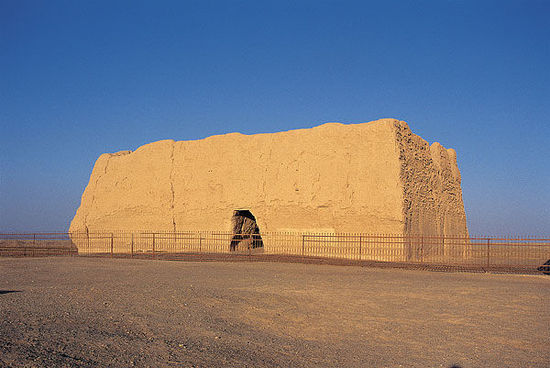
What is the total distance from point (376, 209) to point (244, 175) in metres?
7.19

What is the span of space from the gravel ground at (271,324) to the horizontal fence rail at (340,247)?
6.86 m

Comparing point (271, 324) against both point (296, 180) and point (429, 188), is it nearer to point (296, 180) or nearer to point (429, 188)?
point (296, 180)

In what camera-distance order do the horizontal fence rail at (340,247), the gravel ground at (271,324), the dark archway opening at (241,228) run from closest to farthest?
the gravel ground at (271,324) < the horizontal fence rail at (340,247) < the dark archway opening at (241,228)

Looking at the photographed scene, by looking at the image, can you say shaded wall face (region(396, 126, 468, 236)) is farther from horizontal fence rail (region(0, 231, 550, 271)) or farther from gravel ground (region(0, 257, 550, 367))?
gravel ground (region(0, 257, 550, 367))

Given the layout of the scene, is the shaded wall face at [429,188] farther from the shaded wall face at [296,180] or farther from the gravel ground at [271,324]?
the gravel ground at [271,324]

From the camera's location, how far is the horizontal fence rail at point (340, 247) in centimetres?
1841

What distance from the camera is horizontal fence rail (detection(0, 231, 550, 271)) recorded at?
18406mm

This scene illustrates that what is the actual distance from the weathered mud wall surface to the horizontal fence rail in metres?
0.50

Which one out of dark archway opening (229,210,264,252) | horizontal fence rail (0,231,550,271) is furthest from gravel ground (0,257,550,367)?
dark archway opening (229,210,264,252)

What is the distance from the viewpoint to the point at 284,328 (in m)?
6.91

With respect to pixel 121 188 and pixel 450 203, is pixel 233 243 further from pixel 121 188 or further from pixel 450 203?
pixel 450 203

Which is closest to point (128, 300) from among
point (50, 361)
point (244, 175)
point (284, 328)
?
point (284, 328)

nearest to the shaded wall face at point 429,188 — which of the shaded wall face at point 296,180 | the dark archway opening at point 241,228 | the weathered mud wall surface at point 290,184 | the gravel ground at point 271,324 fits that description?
the weathered mud wall surface at point 290,184

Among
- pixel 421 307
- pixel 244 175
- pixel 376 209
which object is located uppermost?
pixel 244 175
